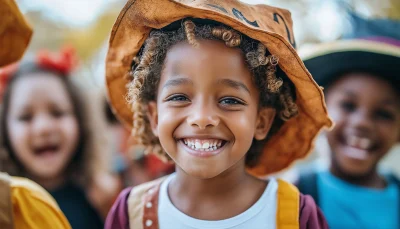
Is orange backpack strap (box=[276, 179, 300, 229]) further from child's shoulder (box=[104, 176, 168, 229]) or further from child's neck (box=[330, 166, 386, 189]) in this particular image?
child's neck (box=[330, 166, 386, 189])

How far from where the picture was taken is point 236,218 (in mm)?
1724

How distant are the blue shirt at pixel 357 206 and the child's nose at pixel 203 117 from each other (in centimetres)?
126

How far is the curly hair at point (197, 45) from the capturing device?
1.64 meters

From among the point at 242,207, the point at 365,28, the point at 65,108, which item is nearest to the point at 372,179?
the point at 365,28

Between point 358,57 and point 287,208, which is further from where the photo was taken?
point 358,57

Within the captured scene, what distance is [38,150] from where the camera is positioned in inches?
110

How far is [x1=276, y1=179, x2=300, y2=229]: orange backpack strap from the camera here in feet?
5.60

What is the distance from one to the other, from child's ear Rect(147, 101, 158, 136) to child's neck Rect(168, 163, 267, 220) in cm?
21

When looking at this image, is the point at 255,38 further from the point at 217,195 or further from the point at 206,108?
the point at 217,195

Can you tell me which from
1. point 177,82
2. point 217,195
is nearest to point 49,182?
point 217,195

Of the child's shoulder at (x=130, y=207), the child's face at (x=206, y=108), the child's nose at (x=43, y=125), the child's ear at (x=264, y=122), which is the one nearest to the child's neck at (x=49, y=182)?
the child's nose at (x=43, y=125)

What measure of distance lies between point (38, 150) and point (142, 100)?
3.88 feet

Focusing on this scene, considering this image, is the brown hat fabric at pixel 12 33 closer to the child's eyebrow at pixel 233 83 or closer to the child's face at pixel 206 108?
the child's face at pixel 206 108

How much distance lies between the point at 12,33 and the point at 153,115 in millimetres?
635
